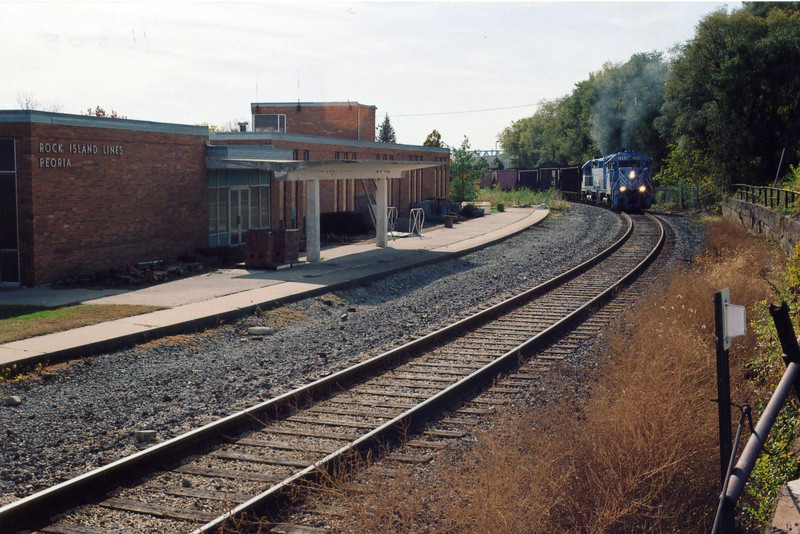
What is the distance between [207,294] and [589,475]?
1315 cm

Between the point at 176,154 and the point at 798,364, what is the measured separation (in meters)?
21.6

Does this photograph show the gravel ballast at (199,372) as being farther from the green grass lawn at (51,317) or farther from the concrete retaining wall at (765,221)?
the concrete retaining wall at (765,221)

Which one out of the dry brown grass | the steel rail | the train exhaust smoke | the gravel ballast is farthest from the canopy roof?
the train exhaust smoke

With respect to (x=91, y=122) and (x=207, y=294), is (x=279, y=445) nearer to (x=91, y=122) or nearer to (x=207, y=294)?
(x=207, y=294)

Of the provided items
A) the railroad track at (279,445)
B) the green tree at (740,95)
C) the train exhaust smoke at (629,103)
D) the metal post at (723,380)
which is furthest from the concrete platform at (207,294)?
the train exhaust smoke at (629,103)

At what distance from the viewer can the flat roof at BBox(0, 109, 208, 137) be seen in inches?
736

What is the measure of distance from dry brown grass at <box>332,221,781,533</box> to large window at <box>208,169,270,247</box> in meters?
19.1

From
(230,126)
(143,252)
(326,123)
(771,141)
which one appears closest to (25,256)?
(143,252)

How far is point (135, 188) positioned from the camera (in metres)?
22.1

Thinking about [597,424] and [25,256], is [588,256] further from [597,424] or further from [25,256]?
[597,424]

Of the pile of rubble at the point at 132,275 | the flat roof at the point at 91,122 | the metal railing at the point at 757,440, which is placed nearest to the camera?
the metal railing at the point at 757,440

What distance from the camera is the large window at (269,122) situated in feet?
154

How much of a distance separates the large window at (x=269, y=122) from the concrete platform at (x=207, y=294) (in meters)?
18.7

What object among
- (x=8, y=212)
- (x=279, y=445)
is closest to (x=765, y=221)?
(x=8, y=212)
